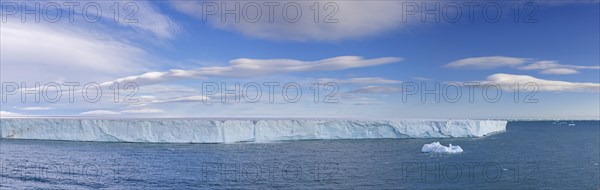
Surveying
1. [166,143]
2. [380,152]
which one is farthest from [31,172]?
[380,152]

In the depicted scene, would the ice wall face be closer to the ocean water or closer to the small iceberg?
the ocean water

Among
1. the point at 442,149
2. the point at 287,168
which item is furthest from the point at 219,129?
the point at 442,149

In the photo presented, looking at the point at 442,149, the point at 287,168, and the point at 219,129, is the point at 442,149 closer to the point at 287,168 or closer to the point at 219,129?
the point at 287,168

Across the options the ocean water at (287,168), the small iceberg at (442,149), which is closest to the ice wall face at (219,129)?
the ocean water at (287,168)

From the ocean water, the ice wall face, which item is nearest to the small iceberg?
the ocean water

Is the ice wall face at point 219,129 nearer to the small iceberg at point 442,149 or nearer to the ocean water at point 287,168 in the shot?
the ocean water at point 287,168
